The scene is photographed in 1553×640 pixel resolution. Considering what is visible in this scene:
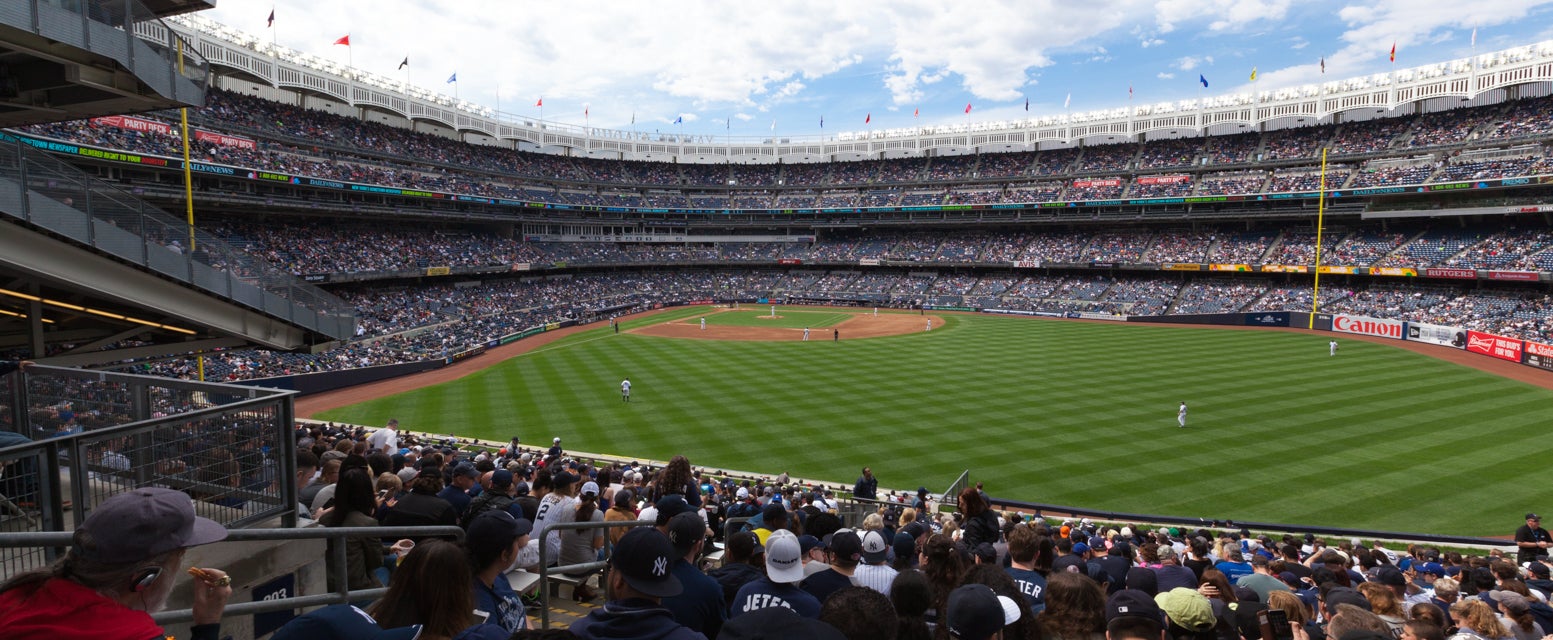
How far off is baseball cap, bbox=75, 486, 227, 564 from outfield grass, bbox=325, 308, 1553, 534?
62.8 ft

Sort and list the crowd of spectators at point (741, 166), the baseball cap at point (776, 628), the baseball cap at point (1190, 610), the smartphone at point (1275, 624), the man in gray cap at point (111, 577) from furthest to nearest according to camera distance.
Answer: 1. the crowd of spectators at point (741, 166)
2. the smartphone at point (1275, 624)
3. the baseball cap at point (1190, 610)
4. the baseball cap at point (776, 628)
5. the man in gray cap at point (111, 577)

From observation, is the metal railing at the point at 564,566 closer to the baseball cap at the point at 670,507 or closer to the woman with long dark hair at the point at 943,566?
the baseball cap at the point at 670,507

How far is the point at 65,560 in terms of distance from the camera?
9.50 feet

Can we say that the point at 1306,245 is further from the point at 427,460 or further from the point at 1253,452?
the point at 427,460

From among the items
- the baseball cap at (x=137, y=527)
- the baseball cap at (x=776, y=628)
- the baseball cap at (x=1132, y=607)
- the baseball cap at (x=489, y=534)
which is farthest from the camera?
the baseball cap at (x=1132, y=607)

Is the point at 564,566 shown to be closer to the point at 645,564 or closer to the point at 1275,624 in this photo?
the point at 645,564

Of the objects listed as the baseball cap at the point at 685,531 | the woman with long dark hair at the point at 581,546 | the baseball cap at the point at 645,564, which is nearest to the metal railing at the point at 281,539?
the baseball cap at the point at 645,564

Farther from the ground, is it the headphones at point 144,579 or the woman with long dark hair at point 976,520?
the headphones at point 144,579

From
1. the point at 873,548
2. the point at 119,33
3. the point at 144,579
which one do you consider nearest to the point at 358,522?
the point at 144,579

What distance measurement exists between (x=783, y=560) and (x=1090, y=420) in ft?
81.5

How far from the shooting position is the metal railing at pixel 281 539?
11.0 feet

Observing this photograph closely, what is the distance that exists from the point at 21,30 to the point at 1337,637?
14.2 metres

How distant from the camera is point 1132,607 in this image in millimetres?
4590

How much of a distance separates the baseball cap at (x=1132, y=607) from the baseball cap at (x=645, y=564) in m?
2.79
